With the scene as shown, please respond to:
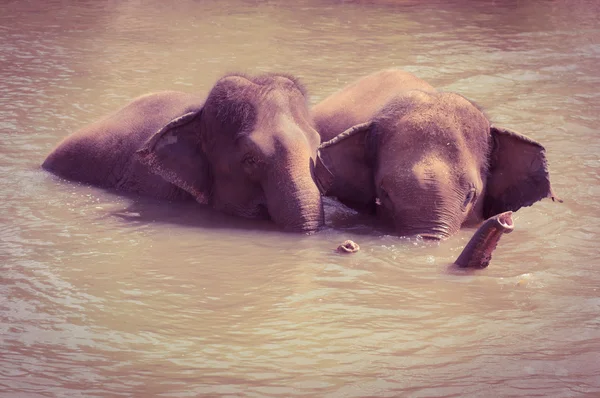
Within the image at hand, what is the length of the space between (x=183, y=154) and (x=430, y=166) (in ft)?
6.38

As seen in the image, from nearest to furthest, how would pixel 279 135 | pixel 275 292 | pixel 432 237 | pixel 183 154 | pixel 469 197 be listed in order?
pixel 275 292 → pixel 432 237 → pixel 469 197 → pixel 279 135 → pixel 183 154

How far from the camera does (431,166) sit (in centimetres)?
700

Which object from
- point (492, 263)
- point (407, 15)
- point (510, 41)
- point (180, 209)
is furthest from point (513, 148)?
point (407, 15)

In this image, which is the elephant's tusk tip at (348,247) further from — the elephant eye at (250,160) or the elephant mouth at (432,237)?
the elephant eye at (250,160)

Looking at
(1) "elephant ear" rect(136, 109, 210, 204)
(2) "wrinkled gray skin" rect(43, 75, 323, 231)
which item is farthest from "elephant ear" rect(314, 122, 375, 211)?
(1) "elephant ear" rect(136, 109, 210, 204)

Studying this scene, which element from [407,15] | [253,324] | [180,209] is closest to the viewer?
[253,324]

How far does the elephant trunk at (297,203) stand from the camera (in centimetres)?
730

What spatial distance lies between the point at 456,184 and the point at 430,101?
0.70 metres

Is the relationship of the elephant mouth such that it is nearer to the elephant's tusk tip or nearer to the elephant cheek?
the elephant's tusk tip

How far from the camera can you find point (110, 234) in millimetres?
7473

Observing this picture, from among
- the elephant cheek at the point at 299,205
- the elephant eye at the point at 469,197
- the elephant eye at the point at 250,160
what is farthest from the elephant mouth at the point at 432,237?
the elephant eye at the point at 250,160

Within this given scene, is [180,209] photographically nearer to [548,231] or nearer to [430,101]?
[430,101]

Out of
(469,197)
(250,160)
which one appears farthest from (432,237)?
(250,160)

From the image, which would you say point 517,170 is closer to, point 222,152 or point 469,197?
point 469,197
